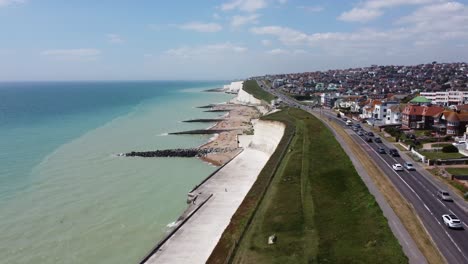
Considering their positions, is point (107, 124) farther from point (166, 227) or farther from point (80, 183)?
point (166, 227)

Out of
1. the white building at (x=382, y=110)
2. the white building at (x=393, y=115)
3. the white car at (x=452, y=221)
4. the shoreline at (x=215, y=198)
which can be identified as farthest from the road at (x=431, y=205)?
the white building at (x=382, y=110)

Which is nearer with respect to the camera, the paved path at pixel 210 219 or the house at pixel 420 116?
the paved path at pixel 210 219

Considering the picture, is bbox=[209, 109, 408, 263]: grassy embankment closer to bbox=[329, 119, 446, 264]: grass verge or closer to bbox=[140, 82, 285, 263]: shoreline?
bbox=[329, 119, 446, 264]: grass verge

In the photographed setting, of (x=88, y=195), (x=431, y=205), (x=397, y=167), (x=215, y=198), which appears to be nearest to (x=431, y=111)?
(x=397, y=167)

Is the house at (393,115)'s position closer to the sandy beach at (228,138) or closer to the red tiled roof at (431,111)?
the red tiled roof at (431,111)

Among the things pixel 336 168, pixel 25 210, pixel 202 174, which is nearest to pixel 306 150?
pixel 336 168

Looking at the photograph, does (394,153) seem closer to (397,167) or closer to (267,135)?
(397,167)

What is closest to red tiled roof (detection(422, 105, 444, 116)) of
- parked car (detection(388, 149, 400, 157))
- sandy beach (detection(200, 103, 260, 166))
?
parked car (detection(388, 149, 400, 157))
